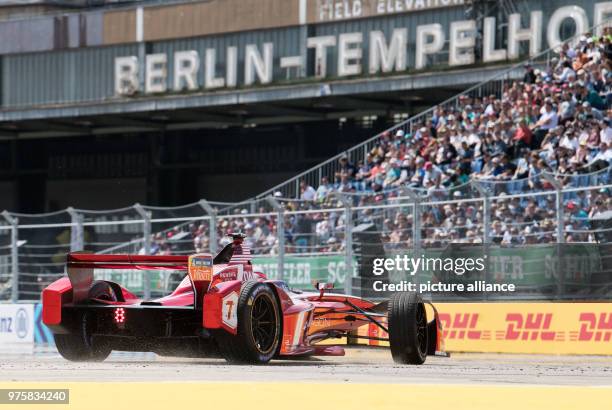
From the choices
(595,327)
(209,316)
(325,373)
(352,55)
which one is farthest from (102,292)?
(352,55)

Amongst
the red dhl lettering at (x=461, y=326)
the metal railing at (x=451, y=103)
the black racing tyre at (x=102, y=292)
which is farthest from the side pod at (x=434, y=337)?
the metal railing at (x=451, y=103)

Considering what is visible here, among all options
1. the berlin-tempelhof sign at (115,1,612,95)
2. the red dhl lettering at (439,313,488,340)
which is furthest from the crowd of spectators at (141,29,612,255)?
the berlin-tempelhof sign at (115,1,612,95)

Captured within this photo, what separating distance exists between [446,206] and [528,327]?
2349mm

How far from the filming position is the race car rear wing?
13734 mm

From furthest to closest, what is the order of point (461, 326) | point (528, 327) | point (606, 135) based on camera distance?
point (606, 135) → point (461, 326) → point (528, 327)

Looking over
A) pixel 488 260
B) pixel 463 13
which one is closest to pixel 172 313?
pixel 488 260

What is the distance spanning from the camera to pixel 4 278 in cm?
2364

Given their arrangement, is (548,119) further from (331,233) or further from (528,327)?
(528,327)

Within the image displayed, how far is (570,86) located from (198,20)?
15.3 meters

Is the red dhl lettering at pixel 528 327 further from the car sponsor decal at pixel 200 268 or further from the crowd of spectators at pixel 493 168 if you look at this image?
the car sponsor decal at pixel 200 268

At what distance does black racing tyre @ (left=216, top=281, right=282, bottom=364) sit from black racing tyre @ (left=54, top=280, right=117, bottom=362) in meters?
1.56

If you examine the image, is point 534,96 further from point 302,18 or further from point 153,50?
point 153,50

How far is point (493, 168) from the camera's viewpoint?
25062 millimetres

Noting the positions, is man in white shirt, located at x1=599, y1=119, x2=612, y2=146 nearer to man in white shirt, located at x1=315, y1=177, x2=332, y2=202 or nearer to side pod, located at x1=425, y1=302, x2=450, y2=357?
man in white shirt, located at x1=315, y1=177, x2=332, y2=202
